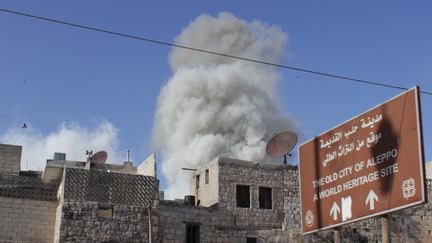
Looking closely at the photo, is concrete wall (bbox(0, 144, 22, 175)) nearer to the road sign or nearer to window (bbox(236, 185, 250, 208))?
window (bbox(236, 185, 250, 208))

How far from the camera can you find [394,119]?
695 inches

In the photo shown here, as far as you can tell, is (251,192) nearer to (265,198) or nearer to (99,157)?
(265,198)

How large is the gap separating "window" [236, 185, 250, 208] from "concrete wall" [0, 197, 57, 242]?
8709mm

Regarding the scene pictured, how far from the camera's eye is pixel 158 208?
96.5ft

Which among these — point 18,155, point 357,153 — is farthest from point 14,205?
point 357,153

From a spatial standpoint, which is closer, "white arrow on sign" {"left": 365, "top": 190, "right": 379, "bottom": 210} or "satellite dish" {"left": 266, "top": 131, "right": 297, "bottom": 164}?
"white arrow on sign" {"left": 365, "top": 190, "right": 379, "bottom": 210}

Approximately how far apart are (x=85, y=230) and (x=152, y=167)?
5241 millimetres

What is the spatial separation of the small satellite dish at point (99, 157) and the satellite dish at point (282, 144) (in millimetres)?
12862

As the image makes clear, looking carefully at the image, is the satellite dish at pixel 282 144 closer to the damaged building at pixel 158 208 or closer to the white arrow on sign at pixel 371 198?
the damaged building at pixel 158 208

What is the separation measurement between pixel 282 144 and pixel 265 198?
336cm

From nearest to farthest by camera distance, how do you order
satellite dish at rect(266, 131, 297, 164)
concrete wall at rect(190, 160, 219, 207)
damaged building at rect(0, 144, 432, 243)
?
damaged building at rect(0, 144, 432, 243), concrete wall at rect(190, 160, 219, 207), satellite dish at rect(266, 131, 297, 164)

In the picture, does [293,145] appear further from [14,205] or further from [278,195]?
[14,205]

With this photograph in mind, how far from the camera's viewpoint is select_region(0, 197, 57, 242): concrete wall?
90.0 feet

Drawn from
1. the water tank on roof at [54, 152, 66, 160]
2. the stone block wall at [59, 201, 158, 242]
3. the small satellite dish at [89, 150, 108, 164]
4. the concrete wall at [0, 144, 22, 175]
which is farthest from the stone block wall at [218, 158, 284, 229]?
the water tank on roof at [54, 152, 66, 160]
